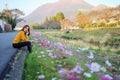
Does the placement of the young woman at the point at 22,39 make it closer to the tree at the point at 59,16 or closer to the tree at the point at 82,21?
the tree at the point at 82,21

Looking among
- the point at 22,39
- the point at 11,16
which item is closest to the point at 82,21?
the point at 11,16

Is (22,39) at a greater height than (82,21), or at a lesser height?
greater

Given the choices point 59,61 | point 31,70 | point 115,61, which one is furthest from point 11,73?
point 115,61

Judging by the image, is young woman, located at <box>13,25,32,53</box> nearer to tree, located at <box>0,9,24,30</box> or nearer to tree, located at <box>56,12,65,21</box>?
tree, located at <box>0,9,24,30</box>

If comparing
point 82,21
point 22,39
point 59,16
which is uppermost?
point 22,39

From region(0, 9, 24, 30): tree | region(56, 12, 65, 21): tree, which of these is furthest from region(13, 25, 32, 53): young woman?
region(56, 12, 65, 21): tree

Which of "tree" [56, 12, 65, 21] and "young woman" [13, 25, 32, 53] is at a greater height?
"young woman" [13, 25, 32, 53]

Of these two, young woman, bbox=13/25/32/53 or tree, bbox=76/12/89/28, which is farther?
tree, bbox=76/12/89/28

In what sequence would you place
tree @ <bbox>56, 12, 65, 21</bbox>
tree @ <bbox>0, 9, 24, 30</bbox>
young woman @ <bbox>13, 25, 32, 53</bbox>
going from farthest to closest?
1. tree @ <bbox>56, 12, 65, 21</bbox>
2. tree @ <bbox>0, 9, 24, 30</bbox>
3. young woman @ <bbox>13, 25, 32, 53</bbox>

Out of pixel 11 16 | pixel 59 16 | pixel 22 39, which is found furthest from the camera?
pixel 59 16

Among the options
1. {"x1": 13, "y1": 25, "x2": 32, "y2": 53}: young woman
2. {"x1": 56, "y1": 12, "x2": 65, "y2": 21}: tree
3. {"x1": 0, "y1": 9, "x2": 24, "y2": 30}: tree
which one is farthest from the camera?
{"x1": 56, "y1": 12, "x2": 65, "y2": 21}: tree

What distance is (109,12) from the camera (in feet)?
268

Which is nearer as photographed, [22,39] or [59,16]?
[22,39]

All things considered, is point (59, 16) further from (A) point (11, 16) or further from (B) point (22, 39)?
(B) point (22, 39)
